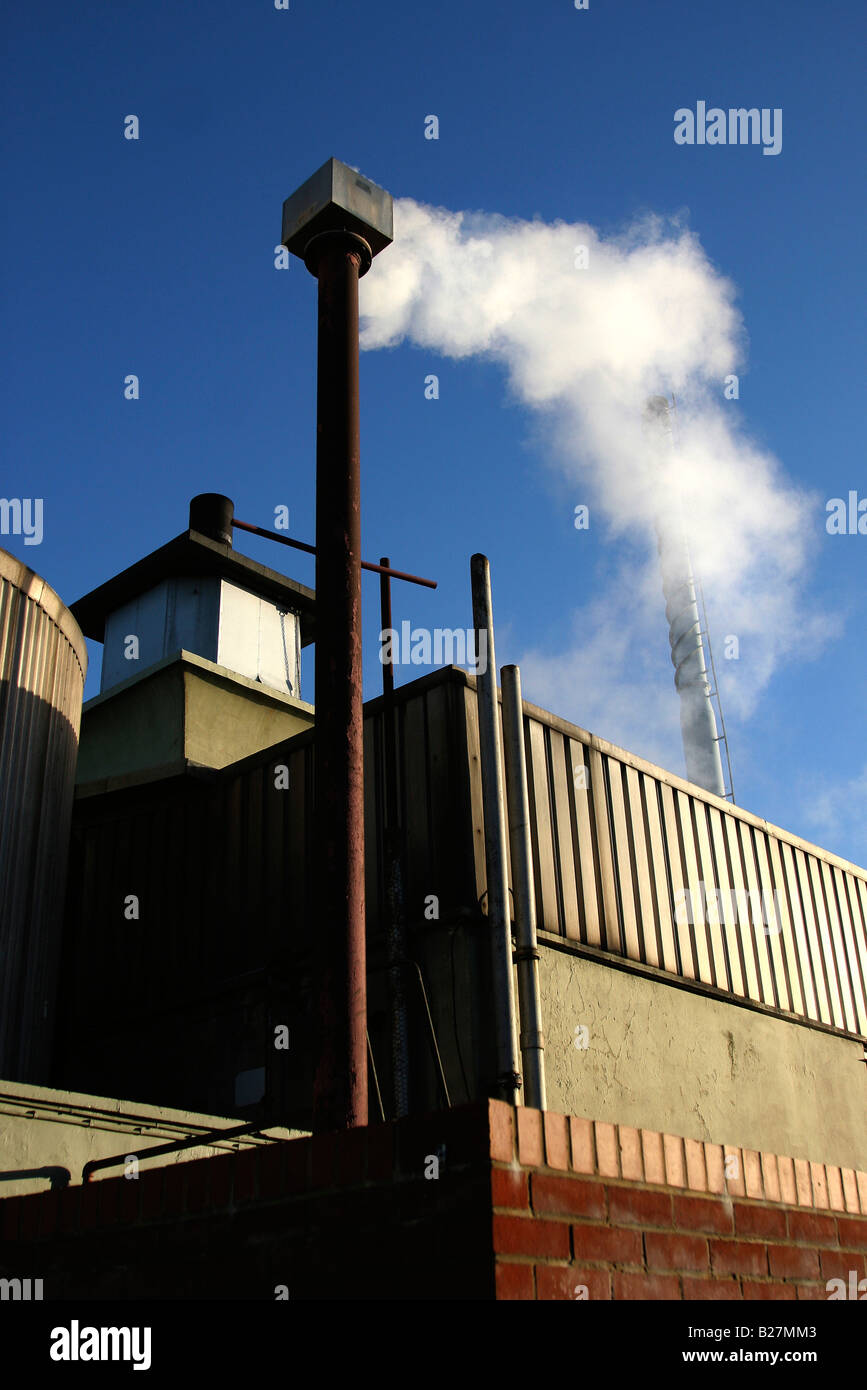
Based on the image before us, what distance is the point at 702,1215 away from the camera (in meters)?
4.77

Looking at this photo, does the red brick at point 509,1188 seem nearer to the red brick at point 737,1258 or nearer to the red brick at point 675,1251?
the red brick at point 675,1251

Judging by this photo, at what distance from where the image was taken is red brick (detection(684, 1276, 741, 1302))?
179 inches

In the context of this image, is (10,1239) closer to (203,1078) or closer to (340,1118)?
(340,1118)

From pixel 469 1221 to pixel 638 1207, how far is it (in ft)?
2.75

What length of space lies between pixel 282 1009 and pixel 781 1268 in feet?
23.3

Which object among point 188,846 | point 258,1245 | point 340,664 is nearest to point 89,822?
point 188,846

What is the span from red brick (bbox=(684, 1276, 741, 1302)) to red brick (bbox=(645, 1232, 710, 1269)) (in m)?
0.05

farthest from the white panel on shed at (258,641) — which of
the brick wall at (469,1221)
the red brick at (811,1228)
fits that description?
the red brick at (811,1228)

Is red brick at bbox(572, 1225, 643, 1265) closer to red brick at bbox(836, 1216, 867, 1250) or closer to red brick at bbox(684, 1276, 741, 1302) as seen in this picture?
red brick at bbox(684, 1276, 741, 1302)

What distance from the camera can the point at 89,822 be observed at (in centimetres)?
1433

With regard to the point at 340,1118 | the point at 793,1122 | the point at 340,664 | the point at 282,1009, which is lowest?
the point at 340,1118

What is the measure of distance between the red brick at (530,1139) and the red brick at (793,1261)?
1.41m

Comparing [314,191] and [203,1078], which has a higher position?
[314,191]

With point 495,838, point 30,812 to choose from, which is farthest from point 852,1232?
point 30,812
